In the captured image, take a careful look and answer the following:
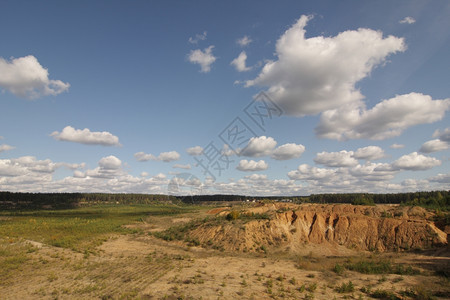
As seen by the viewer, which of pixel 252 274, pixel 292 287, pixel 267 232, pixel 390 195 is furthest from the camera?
pixel 390 195

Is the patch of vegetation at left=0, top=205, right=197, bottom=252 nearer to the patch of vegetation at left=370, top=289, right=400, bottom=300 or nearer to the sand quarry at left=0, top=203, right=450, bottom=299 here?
the sand quarry at left=0, top=203, right=450, bottom=299

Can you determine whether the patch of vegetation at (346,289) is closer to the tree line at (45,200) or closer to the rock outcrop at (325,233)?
the rock outcrop at (325,233)

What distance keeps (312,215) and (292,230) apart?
4383 millimetres

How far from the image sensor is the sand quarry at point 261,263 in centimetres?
1515

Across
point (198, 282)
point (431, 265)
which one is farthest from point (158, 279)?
point (431, 265)

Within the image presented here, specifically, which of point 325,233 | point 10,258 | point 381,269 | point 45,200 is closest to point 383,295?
point 381,269

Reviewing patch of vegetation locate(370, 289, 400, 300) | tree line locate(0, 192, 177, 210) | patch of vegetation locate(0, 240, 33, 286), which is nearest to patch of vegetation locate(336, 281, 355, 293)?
patch of vegetation locate(370, 289, 400, 300)

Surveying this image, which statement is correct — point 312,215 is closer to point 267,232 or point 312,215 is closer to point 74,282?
point 267,232

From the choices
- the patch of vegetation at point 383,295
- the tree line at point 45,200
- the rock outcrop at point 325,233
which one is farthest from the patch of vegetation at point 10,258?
the tree line at point 45,200

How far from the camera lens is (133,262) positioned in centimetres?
2309

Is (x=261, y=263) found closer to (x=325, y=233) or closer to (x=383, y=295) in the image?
(x=383, y=295)

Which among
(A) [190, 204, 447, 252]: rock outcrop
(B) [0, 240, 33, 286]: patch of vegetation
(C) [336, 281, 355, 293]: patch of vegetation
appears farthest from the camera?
(A) [190, 204, 447, 252]: rock outcrop

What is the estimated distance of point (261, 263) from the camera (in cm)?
2378

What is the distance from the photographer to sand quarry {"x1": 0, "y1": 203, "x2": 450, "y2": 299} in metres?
15.1
